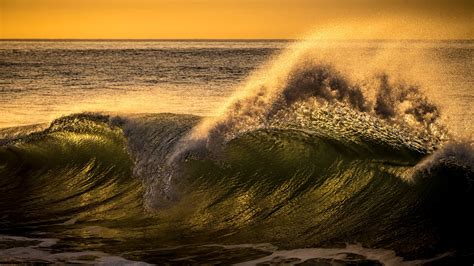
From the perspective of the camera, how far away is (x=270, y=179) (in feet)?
31.3

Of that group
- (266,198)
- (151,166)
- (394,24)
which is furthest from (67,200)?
(394,24)

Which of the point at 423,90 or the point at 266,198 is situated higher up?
the point at 423,90

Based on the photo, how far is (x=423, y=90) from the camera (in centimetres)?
1026

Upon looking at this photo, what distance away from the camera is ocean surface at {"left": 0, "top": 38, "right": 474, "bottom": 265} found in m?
6.93

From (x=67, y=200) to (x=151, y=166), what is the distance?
145cm

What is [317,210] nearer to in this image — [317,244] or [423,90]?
[317,244]

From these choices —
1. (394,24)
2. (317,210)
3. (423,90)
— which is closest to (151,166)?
(317,210)

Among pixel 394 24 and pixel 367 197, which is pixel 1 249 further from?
pixel 394 24

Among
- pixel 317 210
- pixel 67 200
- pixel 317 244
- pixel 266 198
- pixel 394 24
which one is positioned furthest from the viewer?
pixel 394 24

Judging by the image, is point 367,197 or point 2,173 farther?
point 2,173

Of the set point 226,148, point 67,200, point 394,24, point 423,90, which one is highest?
point 394,24

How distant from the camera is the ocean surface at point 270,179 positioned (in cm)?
693

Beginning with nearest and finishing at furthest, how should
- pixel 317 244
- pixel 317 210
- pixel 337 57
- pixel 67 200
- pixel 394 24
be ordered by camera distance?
1. pixel 317 244
2. pixel 317 210
3. pixel 67 200
4. pixel 337 57
5. pixel 394 24

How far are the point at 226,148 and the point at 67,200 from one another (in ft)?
8.87
